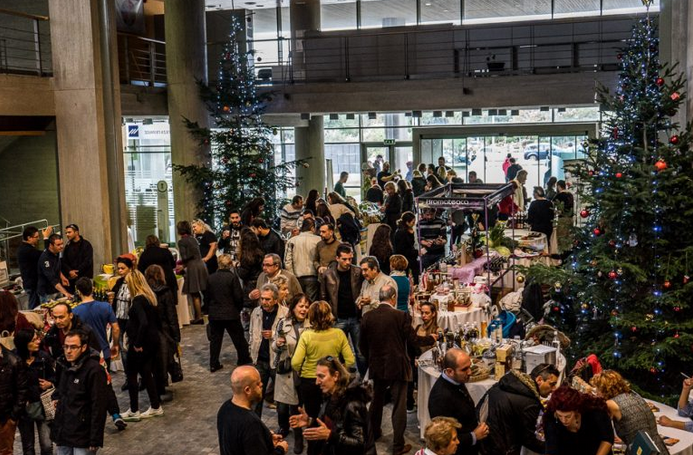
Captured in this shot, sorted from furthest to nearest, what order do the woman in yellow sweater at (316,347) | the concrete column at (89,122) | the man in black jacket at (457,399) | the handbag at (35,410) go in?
the concrete column at (89,122)
the handbag at (35,410)
the woman in yellow sweater at (316,347)
the man in black jacket at (457,399)

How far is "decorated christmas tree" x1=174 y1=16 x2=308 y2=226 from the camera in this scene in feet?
53.9

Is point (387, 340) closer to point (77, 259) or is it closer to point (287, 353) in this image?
point (287, 353)

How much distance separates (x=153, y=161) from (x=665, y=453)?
20.1 meters

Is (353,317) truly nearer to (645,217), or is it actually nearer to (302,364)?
(302,364)

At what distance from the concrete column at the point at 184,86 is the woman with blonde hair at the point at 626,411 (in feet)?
40.3

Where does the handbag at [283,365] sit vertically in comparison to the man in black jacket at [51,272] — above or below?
below

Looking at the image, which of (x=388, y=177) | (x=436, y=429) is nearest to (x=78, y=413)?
(x=436, y=429)

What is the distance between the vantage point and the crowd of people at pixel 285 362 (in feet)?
17.1

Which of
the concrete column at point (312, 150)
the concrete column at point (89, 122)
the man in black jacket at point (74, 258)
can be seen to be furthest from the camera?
the concrete column at point (312, 150)

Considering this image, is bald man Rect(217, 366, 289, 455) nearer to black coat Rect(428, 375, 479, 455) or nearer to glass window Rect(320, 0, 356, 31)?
black coat Rect(428, 375, 479, 455)

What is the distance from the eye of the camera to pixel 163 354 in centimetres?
847

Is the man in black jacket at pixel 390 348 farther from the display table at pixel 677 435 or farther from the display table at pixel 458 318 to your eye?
the display table at pixel 677 435

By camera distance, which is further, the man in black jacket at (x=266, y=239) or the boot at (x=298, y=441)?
the man in black jacket at (x=266, y=239)

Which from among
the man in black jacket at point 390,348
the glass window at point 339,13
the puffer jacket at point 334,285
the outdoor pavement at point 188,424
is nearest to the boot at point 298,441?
the outdoor pavement at point 188,424
